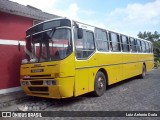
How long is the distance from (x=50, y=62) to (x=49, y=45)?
78 centimetres

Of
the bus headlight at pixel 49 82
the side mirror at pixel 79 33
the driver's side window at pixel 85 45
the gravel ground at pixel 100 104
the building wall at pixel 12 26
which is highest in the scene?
the building wall at pixel 12 26

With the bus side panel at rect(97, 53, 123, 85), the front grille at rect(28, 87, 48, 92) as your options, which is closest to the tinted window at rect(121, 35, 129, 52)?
the bus side panel at rect(97, 53, 123, 85)

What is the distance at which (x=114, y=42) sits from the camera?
10.8 metres

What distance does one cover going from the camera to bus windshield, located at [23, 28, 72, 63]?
719cm

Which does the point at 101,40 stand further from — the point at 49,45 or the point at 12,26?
the point at 12,26

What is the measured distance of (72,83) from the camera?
721 cm

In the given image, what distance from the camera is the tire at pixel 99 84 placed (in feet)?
28.5

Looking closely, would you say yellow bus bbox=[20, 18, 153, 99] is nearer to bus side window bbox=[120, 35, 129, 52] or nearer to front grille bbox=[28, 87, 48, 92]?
front grille bbox=[28, 87, 48, 92]

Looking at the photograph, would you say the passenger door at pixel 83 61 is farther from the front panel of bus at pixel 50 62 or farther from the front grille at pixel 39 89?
the front grille at pixel 39 89

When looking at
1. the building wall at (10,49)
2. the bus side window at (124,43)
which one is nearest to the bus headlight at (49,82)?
the building wall at (10,49)

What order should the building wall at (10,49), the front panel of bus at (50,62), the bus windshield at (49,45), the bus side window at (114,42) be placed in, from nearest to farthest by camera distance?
1. the front panel of bus at (50,62)
2. the bus windshield at (49,45)
3. the building wall at (10,49)
4. the bus side window at (114,42)

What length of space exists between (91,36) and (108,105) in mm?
2831

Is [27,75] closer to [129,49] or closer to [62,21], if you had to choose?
[62,21]

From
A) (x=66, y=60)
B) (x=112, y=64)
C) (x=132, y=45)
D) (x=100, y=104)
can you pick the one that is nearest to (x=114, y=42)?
(x=112, y=64)
